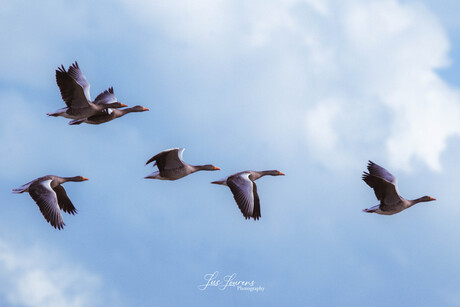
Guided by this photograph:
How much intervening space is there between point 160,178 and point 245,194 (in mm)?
3202

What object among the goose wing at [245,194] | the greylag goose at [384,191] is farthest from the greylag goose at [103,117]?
the greylag goose at [384,191]

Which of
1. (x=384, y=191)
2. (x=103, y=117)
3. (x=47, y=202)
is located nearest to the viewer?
(x=47, y=202)

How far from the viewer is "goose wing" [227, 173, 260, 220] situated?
24078mm

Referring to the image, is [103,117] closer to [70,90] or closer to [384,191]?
[70,90]

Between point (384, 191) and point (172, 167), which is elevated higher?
point (384, 191)

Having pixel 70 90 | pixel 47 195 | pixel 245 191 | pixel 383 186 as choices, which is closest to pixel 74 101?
pixel 70 90

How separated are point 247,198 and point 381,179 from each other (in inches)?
175

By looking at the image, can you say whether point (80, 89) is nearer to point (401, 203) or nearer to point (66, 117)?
point (66, 117)

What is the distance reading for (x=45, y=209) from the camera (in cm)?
2409

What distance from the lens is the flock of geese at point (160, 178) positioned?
24312 mm

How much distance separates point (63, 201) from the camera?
27.1 meters

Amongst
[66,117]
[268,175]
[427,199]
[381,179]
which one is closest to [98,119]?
[66,117]

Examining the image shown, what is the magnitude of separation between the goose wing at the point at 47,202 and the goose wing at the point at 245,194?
210 inches

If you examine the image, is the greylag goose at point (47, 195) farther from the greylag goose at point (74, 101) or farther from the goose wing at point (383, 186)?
the goose wing at point (383, 186)
